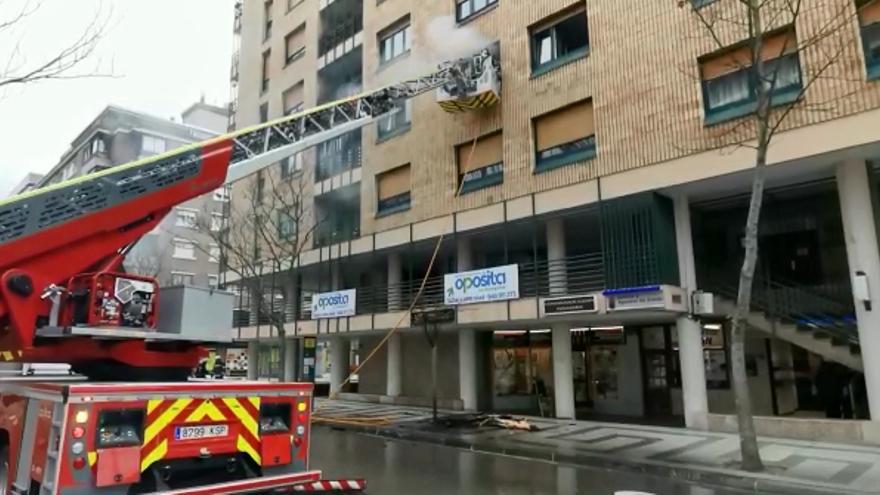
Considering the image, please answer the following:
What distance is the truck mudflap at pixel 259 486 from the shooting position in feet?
15.4

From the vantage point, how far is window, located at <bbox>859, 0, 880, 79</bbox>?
10570 millimetres

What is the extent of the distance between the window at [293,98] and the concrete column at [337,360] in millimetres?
9864

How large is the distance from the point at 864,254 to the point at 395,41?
15.5m

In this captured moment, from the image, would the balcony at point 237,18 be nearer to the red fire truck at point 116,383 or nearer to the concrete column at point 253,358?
the concrete column at point 253,358

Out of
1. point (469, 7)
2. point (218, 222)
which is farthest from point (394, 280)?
point (218, 222)

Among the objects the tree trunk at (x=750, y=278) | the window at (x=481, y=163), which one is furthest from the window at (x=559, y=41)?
the tree trunk at (x=750, y=278)

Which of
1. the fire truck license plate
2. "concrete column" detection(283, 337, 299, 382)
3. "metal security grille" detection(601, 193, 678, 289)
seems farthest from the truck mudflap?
"concrete column" detection(283, 337, 299, 382)

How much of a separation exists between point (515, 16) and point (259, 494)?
14.8 metres

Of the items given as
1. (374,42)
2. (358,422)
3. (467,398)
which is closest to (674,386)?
(467,398)

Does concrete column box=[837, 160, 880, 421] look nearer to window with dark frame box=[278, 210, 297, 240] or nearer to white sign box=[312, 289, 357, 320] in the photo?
white sign box=[312, 289, 357, 320]

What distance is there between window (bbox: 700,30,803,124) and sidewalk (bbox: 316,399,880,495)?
644cm

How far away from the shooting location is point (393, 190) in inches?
782

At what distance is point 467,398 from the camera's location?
17.6 m

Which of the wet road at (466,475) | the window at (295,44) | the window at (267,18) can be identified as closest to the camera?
the wet road at (466,475)
